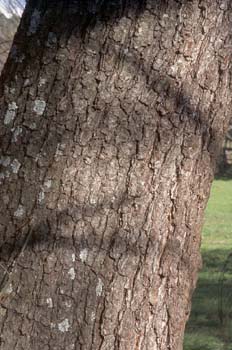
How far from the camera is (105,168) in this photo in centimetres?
215

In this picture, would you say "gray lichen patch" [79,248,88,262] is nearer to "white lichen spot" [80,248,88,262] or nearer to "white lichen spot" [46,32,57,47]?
"white lichen spot" [80,248,88,262]

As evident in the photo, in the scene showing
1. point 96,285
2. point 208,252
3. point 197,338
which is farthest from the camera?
point 208,252

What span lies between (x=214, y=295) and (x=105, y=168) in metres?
7.94

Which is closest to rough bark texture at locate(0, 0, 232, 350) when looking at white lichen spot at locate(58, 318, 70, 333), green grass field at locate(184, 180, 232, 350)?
white lichen spot at locate(58, 318, 70, 333)

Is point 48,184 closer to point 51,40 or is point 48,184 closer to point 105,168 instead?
point 105,168

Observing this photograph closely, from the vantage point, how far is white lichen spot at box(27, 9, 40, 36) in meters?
2.26

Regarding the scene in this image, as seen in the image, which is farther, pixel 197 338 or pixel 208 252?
pixel 208 252

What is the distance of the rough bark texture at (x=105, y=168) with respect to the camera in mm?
2137

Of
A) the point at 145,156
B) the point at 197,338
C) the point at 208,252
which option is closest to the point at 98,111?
the point at 145,156

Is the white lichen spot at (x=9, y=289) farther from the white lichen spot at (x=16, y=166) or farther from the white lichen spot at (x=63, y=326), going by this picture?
the white lichen spot at (x=16, y=166)

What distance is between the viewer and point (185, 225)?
224cm

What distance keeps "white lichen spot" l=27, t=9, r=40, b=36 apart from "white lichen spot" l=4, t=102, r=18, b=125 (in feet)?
0.58

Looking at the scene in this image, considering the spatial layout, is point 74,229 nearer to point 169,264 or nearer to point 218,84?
point 169,264

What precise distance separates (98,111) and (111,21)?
8.3 inches
